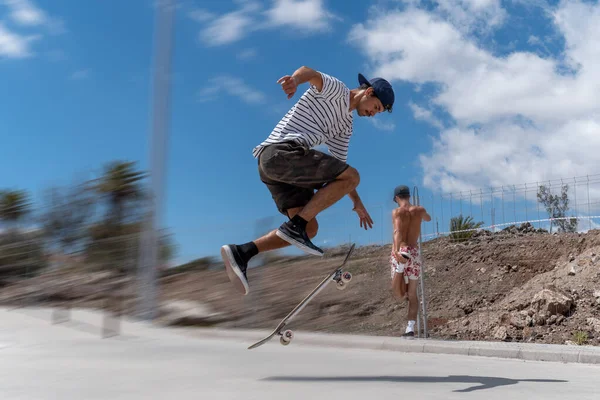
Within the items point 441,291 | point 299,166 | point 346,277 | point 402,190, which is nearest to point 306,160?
point 299,166

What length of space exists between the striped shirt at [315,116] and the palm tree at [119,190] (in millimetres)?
835

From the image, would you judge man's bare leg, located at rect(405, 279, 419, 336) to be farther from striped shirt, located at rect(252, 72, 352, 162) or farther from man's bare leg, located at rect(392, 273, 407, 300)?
striped shirt, located at rect(252, 72, 352, 162)

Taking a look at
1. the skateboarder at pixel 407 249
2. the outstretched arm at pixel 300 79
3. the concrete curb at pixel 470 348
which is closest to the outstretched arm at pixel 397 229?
the skateboarder at pixel 407 249

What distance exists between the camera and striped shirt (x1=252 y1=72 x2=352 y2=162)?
3.39 m

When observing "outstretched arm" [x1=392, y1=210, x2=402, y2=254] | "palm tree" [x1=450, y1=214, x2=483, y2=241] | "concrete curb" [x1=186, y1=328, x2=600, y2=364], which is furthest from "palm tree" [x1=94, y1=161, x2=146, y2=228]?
"palm tree" [x1=450, y1=214, x2=483, y2=241]

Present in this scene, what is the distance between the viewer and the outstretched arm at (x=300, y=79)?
316 centimetres

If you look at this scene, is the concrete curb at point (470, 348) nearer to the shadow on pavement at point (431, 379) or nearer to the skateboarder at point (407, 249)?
the skateboarder at point (407, 249)

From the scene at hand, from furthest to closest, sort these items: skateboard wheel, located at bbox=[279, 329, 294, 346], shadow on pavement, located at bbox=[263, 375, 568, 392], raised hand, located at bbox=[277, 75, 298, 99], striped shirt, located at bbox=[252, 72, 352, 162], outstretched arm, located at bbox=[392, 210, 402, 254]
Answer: outstretched arm, located at bbox=[392, 210, 402, 254]
skateboard wheel, located at bbox=[279, 329, 294, 346]
striped shirt, located at bbox=[252, 72, 352, 162]
raised hand, located at bbox=[277, 75, 298, 99]
shadow on pavement, located at bbox=[263, 375, 568, 392]

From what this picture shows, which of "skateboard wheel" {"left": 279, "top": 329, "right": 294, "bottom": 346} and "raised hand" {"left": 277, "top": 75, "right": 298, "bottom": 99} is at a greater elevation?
"raised hand" {"left": 277, "top": 75, "right": 298, "bottom": 99}

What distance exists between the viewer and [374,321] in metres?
10.8

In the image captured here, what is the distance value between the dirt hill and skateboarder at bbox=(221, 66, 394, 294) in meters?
0.99

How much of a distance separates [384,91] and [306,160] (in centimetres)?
63

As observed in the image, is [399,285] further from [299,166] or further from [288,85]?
[288,85]

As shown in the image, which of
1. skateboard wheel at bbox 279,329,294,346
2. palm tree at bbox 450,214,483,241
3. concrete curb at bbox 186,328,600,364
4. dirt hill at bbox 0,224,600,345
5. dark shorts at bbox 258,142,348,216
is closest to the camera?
dark shorts at bbox 258,142,348,216
